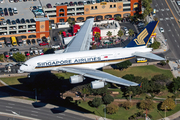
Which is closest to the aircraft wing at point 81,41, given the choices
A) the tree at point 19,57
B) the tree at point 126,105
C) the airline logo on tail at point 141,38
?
the airline logo on tail at point 141,38

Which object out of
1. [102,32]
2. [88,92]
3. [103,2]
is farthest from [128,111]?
[103,2]

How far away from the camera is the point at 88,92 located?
140750 millimetres

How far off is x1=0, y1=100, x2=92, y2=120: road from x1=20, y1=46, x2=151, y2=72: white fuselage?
68.5 feet

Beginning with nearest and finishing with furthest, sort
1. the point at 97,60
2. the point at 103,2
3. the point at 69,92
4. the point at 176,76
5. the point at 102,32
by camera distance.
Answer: the point at 97,60
the point at 69,92
the point at 176,76
the point at 102,32
the point at 103,2

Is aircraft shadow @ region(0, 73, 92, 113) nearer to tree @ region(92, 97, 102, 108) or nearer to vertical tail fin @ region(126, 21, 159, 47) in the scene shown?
tree @ region(92, 97, 102, 108)

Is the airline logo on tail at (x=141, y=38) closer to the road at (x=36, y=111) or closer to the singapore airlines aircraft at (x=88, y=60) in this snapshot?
the singapore airlines aircraft at (x=88, y=60)

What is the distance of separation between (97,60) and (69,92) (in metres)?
26.2

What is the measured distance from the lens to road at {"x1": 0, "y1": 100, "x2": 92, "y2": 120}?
133500 millimetres

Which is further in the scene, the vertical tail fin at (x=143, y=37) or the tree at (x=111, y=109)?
the tree at (x=111, y=109)

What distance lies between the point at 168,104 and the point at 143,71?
26.4m

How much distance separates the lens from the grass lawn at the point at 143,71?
155500mm

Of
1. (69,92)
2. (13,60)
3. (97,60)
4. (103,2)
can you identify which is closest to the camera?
(97,60)

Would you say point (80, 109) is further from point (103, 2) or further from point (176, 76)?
point (103, 2)

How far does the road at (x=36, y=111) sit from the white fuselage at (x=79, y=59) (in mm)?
20888
